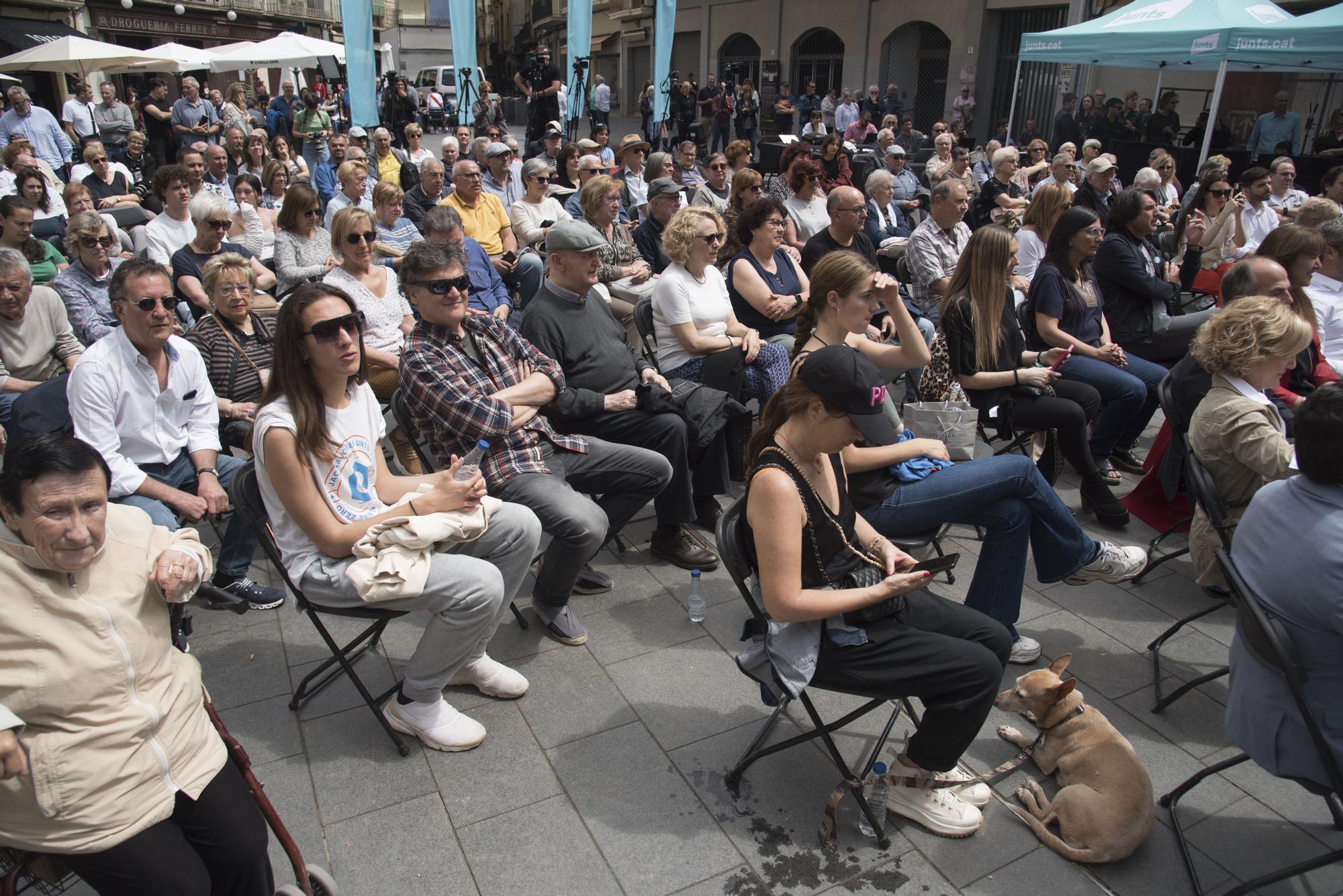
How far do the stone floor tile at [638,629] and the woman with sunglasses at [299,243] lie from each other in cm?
346

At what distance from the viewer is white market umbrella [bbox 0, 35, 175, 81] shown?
14.7 meters

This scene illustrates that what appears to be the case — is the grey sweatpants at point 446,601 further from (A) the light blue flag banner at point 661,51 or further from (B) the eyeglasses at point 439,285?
(A) the light blue flag banner at point 661,51

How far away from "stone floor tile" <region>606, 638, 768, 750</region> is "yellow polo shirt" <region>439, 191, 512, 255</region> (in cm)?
463

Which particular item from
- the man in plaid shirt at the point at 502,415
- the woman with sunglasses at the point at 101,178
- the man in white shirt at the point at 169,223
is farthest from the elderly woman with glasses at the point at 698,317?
the woman with sunglasses at the point at 101,178

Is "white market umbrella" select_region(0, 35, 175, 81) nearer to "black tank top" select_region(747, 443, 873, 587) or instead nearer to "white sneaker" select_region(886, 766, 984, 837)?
"black tank top" select_region(747, 443, 873, 587)

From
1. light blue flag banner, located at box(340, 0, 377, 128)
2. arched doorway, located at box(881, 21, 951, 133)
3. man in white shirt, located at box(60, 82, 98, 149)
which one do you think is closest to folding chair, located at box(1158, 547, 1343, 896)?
light blue flag banner, located at box(340, 0, 377, 128)

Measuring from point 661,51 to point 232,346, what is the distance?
11762 mm

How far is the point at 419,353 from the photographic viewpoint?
3.44 m

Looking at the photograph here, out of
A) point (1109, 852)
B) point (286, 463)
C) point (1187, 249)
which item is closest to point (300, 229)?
point (286, 463)

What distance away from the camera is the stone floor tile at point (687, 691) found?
10.2ft

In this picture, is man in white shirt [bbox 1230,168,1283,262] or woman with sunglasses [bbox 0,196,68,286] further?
man in white shirt [bbox 1230,168,1283,262]

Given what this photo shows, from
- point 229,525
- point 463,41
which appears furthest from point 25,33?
point 229,525

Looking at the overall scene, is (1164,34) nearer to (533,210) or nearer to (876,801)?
(533,210)

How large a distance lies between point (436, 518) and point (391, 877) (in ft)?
3.38
